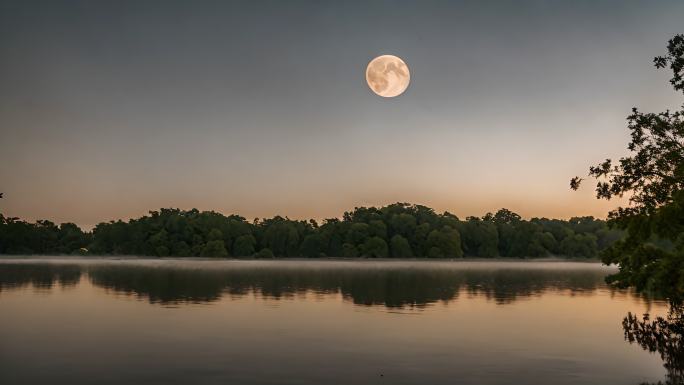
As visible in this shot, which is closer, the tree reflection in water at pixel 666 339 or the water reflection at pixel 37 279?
the tree reflection in water at pixel 666 339

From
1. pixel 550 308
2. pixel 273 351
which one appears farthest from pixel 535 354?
pixel 550 308

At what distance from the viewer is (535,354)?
29234 mm

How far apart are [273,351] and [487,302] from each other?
31.0 metres

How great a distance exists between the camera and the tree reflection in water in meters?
25.3

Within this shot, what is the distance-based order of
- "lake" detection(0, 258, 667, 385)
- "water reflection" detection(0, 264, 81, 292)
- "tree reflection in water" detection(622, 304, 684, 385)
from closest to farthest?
1. "lake" detection(0, 258, 667, 385)
2. "tree reflection in water" detection(622, 304, 684, 385)
3. "water reflection" detection(0, 264, 81, 292)

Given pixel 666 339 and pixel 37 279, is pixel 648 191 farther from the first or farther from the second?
pixel 37 279

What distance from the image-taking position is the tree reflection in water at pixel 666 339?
25.3 metres

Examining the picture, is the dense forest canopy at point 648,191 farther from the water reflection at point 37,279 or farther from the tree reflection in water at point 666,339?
the water reflection at point 37,279

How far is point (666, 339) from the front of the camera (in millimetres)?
32469

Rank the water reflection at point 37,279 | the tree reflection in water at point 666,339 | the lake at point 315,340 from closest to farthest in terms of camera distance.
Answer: the lake at point 315,340
the tree reflection in water at point 666,339
the water reflection at point 37,279

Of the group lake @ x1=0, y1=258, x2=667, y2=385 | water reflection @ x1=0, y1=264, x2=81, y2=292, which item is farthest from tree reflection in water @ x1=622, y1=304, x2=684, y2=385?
water reflection @ x1=0, y1=264, x2=81, y2=292

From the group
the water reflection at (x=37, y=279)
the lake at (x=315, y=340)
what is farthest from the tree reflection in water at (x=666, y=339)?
the water reflection at (x=37, y=279)

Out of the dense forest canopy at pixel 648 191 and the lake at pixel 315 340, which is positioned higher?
the dense forest canopy at pixel 648 191

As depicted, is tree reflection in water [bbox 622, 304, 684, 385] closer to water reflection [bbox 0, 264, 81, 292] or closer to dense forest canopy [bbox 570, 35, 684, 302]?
dense forest canopy [bbox 570, 35, 684, 302]
